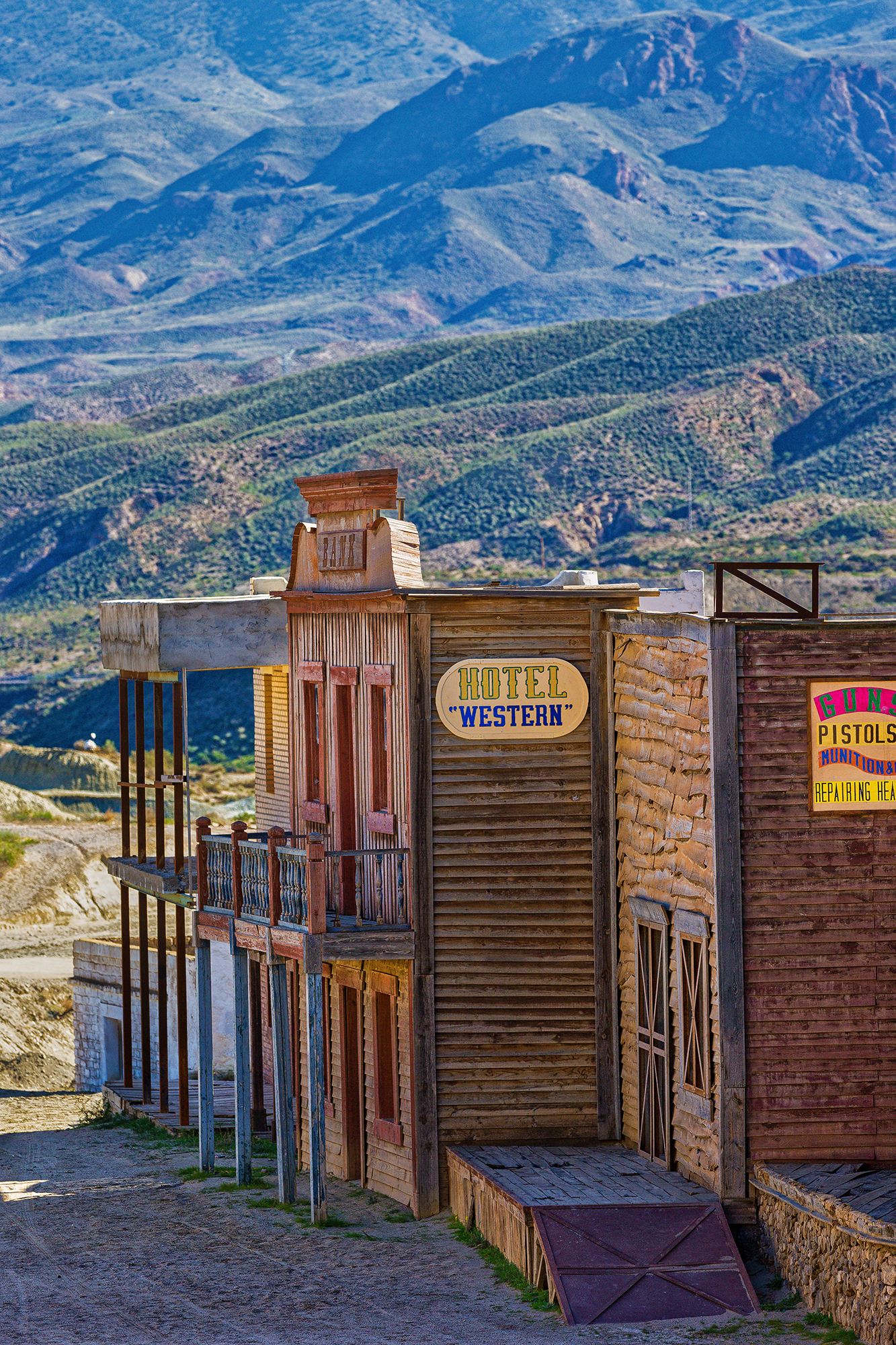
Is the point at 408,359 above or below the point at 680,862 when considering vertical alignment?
above

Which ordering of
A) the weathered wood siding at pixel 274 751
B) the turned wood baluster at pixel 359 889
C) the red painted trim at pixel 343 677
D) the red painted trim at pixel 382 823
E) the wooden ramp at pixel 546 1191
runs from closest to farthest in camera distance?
the wooden ramp at pixel 546 1191 < the red painted trim at pixel 382 823 < the turned wood baluster at pixel 359 889 < the red painted trim at pixel 343 677 < the weathered wood siding at pixel 274 751

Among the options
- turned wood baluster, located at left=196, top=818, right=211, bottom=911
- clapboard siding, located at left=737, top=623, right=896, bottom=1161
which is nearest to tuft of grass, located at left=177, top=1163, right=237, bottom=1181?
turned wood baluster, located at left=196, top=818, right=211, bottom=911

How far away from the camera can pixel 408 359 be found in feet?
495

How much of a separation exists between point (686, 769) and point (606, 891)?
7.23 feet

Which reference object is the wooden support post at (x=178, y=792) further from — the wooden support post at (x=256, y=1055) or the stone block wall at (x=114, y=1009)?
the stone block wall at (x=114, y=1009)

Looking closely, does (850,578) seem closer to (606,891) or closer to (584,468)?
(584,468)

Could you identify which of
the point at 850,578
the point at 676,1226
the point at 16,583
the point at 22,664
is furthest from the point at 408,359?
the point at 676,1226

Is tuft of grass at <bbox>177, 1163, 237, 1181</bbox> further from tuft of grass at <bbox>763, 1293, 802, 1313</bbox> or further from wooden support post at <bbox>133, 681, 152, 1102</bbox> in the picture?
tuft of grass at <bbox>763, 1293, 802, 1313</bbox>

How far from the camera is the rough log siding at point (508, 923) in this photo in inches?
698

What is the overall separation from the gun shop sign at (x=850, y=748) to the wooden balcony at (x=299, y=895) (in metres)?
4.06

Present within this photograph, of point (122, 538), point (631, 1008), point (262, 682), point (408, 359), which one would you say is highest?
point (408, 359)

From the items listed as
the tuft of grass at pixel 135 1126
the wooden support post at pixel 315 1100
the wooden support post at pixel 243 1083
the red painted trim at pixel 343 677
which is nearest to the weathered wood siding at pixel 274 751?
the red painted trim at pixel 343 677

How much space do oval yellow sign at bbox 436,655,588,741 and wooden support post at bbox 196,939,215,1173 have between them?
4.03 metres

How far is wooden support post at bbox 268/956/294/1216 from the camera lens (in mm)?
17906
